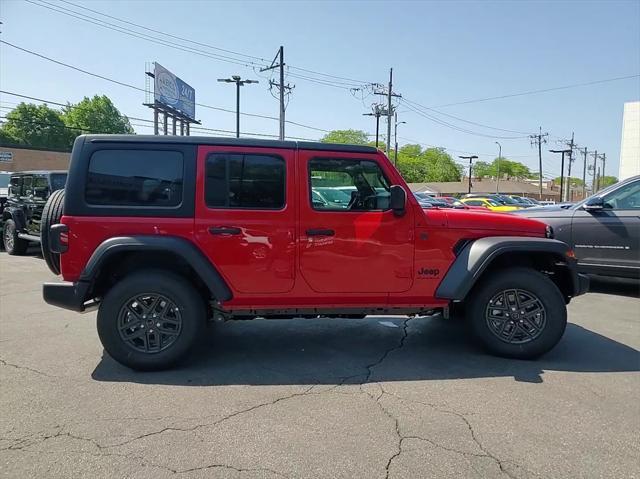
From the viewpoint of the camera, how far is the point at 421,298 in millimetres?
4293

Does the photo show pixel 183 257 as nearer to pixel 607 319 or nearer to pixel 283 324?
pixel 283 324

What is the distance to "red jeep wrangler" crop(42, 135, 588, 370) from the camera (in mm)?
3930

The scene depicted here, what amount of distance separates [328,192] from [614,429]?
2847 millimetres

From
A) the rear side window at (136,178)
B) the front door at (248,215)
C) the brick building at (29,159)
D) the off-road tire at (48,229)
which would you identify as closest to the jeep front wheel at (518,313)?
the front door at (248,215)

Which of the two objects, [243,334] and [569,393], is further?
[243,334]

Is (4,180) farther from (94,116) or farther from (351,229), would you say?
(94,116)

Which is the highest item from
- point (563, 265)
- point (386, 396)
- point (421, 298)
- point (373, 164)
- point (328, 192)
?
point (373, 164)

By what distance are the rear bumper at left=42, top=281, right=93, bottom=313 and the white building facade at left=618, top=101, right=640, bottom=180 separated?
5523 cm

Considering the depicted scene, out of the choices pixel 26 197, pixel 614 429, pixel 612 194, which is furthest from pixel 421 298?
pixel 26 197

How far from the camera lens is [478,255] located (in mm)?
4148

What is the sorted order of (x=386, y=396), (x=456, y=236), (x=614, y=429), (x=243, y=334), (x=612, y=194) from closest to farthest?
(x=614, y=429) < (x=386, y=396) < (x=456, y=236) < (x=243, y=334) < (x=612, y=194)

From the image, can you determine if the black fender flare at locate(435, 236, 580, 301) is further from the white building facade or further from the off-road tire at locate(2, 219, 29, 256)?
the white building facade

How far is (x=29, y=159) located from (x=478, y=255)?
47.3 metres

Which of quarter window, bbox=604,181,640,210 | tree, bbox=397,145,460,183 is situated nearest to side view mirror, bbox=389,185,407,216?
quarter window, bbox=604,181,640,210
